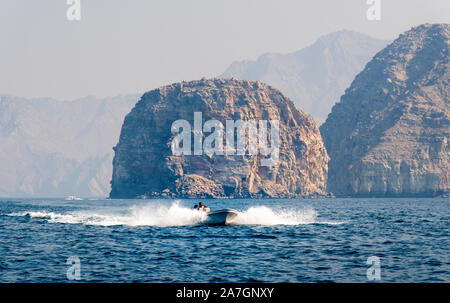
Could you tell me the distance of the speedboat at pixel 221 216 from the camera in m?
48.7

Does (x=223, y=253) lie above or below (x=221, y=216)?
below

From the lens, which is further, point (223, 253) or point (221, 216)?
point (221, 216)

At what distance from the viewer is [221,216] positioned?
48.9 metres

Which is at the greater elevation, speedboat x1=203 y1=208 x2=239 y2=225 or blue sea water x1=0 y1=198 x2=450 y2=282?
speedboat x1=203 y1=208 x2=239 y2=225

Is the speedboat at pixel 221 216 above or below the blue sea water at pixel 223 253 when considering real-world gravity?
above

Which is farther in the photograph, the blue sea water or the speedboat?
the speedboat

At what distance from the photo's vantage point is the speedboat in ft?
160

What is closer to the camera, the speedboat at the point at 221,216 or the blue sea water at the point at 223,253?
the blue sea water at the point at 223,253

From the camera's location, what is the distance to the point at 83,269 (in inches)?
1080
